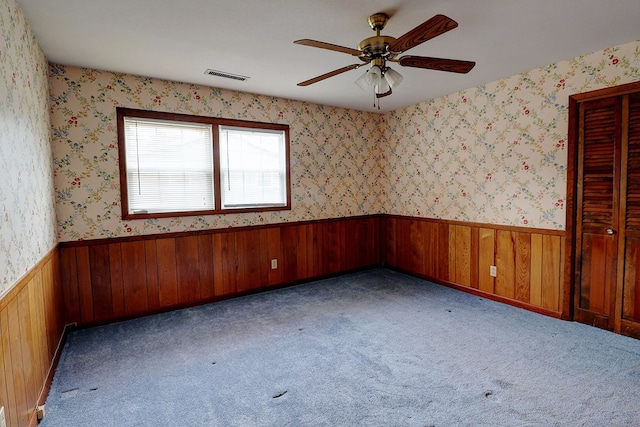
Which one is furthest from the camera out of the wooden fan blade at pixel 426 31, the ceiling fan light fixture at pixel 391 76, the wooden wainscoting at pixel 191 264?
the wooden wainscoting at pixel 191 264

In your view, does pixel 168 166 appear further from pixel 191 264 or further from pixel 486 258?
pixel 486 258

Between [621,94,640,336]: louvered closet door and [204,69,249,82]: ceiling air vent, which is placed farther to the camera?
[204,69,249,82]: ceiling air vent

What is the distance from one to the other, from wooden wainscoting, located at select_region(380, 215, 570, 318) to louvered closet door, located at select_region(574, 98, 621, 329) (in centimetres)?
16

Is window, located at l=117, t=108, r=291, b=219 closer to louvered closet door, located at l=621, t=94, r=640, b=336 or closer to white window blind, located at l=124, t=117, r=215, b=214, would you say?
white window blind, located at l=124, t=117, r=215, b=214

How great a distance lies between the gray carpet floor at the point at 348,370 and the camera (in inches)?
74.7

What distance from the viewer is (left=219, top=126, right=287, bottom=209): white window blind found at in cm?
389

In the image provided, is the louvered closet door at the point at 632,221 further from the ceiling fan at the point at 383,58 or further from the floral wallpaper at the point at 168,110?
the floral wallpaper at the point at 168,110

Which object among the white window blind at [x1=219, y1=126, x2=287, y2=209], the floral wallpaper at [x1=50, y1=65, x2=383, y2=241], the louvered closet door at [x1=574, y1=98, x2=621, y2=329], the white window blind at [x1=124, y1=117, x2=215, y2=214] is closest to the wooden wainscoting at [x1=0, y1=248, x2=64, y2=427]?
the floral wallpaper at [x1=50, y1=65, x2=383, y2=241]

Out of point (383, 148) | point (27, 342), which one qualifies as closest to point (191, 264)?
point (27, 342)

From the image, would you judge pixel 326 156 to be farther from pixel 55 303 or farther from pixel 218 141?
pixel 55 303

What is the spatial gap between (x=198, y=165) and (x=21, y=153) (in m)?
1.79

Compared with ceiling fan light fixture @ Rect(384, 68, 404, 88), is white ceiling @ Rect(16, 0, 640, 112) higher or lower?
higher

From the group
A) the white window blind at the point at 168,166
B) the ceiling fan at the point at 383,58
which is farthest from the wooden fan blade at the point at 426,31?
the white window blind at the point at 168,166

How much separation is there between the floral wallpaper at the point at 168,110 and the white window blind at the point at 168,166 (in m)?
0.13
